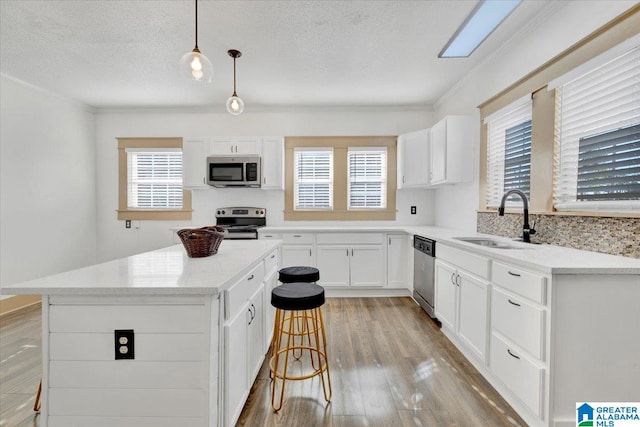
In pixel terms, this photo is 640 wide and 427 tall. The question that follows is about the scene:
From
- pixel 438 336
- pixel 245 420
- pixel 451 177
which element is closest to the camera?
pixel 245 420

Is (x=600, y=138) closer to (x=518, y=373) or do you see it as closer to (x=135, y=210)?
(x=518, y=373)

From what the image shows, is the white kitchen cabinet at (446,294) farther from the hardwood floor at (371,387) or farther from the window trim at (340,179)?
the window trim at (340,179)

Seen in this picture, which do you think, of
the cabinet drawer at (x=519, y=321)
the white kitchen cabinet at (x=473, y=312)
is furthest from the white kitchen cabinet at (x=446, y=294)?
the cabinet drawer at (x=519, y=321)

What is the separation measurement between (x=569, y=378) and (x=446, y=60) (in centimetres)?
288

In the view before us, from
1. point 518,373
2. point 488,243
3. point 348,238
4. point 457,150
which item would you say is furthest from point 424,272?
point 518,373

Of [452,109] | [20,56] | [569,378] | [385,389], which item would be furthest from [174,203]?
[569,378]

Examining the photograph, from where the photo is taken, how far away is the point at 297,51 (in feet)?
9.04

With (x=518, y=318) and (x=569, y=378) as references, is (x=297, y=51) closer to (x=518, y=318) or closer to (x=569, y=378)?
(x=518, y=318)

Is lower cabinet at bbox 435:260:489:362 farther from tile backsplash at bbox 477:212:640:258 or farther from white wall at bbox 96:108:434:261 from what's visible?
white wall at bbox 96:108:434:261

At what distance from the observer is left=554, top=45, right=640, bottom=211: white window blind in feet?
5.39

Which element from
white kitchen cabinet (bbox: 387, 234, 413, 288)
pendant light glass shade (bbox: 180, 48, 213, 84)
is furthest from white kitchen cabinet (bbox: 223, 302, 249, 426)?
white kitchen cabinet (bbox: 387, 234, 413, 288)

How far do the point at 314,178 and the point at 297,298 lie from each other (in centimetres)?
291

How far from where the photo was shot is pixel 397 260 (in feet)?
12.4

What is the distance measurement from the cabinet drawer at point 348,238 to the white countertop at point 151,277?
195 centimetres
